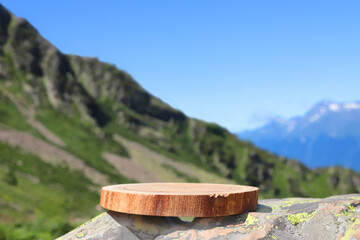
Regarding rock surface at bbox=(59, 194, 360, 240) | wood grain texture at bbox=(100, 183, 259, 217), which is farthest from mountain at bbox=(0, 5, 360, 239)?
wood grain texture at bbox=(100, 183, 259, 217)

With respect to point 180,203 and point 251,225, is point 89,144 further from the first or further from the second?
point 251,225

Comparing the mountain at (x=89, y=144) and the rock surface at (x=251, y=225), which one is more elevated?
the mountain at (x=89, y=144)

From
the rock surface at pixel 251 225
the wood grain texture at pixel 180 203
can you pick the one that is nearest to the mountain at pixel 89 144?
the rock surface at pixel 251 225

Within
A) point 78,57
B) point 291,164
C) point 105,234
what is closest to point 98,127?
point 78,57

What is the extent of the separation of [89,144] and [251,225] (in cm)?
4636

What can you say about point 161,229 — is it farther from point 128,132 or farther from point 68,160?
point 128,132

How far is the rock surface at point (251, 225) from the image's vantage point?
5.37 m

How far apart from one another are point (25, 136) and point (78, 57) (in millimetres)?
28228

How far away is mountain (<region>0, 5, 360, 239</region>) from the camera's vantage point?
35.3 metres

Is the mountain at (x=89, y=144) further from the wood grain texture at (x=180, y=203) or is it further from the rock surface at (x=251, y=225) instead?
the wood grain texture at (x=180, y=203)

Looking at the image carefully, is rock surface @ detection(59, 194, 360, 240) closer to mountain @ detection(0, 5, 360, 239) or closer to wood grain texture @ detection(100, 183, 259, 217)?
wood grain texture @ detection(100, 183, 259, 217)

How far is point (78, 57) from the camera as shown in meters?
66.9

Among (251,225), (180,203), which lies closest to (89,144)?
(180,203)

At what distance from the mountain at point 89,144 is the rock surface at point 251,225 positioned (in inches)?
560
